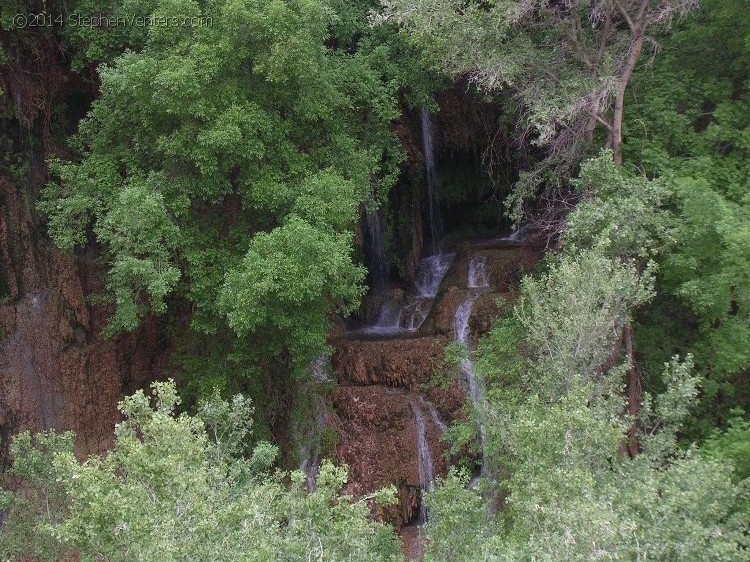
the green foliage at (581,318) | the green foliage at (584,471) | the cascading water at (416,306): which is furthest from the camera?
the cascading water at (416,306)

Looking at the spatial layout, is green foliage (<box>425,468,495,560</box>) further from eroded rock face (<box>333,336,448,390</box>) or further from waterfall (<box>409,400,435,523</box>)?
eroded rock face (<box>333,336,448,390</box>)

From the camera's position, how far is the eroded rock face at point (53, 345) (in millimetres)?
12672

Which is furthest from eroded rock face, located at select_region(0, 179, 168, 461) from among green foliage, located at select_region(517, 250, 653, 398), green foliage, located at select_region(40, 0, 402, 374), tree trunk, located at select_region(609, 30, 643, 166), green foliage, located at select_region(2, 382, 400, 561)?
tree trunk, located at select_region(609, 30, 643, 166)

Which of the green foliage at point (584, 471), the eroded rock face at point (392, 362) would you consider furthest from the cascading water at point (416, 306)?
the green foliage at point (584, 471)

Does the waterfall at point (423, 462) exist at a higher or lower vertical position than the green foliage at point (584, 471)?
lower

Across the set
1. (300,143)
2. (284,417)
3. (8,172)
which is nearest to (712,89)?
(300,143)

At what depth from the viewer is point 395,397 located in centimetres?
1335

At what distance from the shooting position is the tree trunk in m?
10.1

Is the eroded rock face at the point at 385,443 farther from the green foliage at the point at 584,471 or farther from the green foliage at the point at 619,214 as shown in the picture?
the green foliage at the point at 619,214

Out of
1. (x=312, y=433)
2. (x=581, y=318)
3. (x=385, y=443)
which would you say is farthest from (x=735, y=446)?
(x=312, y=433)

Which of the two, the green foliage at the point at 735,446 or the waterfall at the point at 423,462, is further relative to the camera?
the waterfall at the point at 423,462

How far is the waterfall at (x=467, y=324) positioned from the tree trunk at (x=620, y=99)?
4.45m

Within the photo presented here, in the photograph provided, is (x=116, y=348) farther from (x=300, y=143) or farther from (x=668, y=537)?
(x=668, y=537)

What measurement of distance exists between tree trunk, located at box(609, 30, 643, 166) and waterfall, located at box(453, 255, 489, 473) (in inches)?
175
